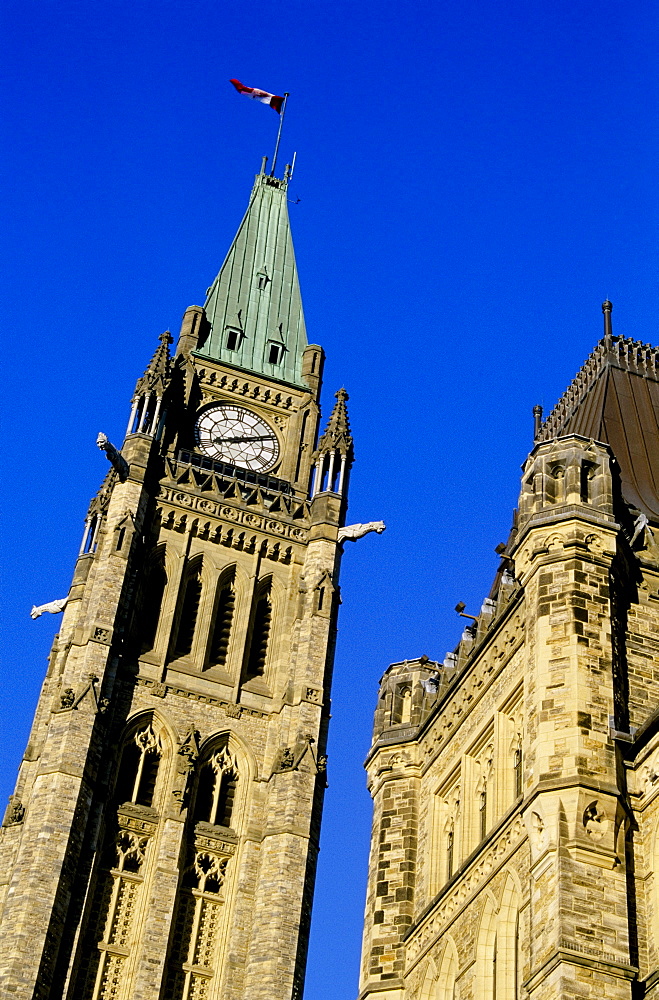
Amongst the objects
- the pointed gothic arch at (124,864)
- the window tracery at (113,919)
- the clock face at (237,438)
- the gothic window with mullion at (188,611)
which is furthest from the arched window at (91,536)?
the window tracery at (113,919)

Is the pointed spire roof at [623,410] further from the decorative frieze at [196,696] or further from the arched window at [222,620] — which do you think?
the arched window at [222,620]

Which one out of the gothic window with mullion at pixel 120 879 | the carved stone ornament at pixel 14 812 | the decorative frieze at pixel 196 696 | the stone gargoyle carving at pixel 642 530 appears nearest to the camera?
the stone gargoyle carving at pixel 642 530

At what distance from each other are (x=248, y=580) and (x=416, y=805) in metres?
33.5

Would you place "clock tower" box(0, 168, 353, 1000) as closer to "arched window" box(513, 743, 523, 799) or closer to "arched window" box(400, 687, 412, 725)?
"arched window" box(400, 687, 412, 725)

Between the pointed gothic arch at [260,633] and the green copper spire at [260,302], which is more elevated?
the green copper spire at [260,302]

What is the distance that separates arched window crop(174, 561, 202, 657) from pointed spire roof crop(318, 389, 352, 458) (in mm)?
7691

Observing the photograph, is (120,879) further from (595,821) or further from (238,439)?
(595,821)

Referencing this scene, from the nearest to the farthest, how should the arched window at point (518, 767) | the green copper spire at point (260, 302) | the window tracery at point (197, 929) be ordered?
the arched window at point (518, 767)
the window tracery at point (197, 929)
the green copper spire at point (260, 302)

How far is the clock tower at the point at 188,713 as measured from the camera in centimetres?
4841

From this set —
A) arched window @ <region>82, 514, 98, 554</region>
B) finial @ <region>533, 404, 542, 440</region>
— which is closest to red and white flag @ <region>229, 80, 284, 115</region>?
arched window @ <region>82, 514, 98, 554</region>

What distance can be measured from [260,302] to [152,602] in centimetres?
2012

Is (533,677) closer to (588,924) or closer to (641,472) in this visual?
(588,924)

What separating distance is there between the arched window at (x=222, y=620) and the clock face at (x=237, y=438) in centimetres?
618

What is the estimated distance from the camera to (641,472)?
2702cm
